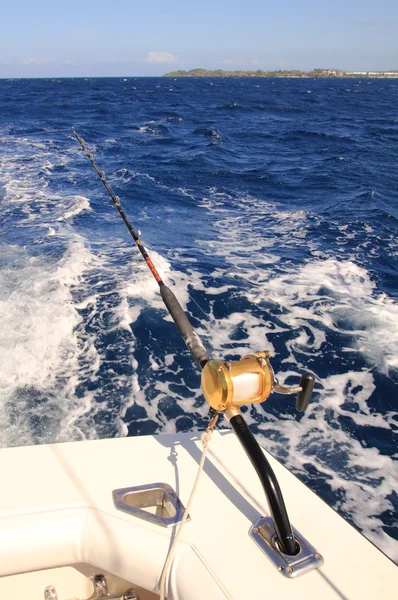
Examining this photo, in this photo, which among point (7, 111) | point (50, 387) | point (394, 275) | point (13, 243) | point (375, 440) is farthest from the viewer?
point (7, 111)

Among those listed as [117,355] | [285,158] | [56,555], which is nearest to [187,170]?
[285,158]

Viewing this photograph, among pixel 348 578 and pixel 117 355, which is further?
pixel 117 355

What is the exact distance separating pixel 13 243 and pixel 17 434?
361cm

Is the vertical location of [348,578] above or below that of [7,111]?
below

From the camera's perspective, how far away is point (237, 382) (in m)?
1.35

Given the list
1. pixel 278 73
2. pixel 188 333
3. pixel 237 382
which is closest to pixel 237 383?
pixel 237 382

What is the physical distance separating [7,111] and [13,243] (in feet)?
59.2

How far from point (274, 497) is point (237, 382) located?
32cm

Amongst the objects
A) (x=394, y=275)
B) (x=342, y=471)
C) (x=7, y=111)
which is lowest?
(x=342, y=471)

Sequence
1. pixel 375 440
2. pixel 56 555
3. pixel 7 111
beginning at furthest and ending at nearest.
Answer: pixel 7 111
pixel 375 440
pixel 56 555

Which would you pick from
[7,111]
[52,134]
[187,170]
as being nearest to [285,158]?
[187,170]

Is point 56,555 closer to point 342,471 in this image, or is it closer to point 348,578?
point 348,578

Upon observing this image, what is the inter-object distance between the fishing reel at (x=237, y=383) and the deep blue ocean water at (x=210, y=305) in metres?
1.50

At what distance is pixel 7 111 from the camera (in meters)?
21.1
